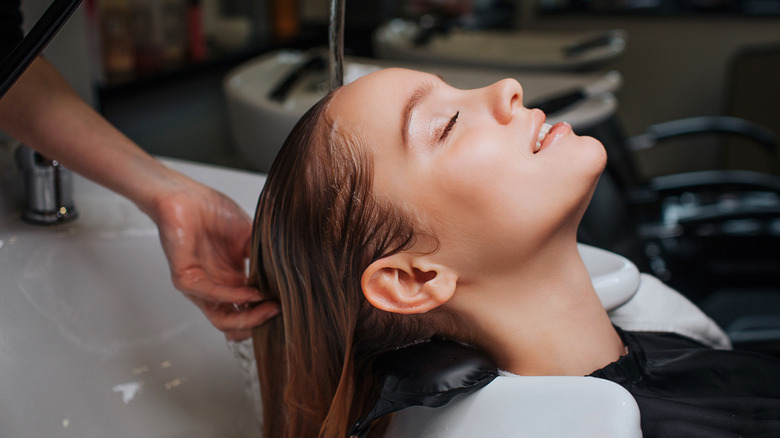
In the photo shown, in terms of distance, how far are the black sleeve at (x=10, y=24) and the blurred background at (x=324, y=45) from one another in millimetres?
355

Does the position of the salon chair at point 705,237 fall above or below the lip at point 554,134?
below

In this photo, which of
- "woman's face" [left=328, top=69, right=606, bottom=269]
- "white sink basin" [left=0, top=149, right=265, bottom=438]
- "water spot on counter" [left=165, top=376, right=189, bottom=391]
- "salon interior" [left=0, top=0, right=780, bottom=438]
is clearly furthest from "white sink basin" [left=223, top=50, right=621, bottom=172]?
"woman's face" [left=328, top=69, right=606, bottom=269]

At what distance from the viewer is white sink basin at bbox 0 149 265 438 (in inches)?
31.1

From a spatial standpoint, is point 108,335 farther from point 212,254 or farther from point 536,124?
point 536,124

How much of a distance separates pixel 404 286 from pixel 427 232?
0.06m

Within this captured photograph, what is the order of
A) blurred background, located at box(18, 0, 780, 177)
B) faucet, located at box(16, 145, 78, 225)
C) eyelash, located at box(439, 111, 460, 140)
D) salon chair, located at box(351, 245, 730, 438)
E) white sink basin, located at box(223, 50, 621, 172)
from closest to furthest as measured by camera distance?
salon chair, located at box(351, 245, 730, 438) → eyelash, located at box(439, 111, 460, 140) → faucet, located at box(16, 145, 78, 225) → white sink basin, located at box(223, 50, 621, 172) → blurred background, located at box(18, 0, 780, 177)

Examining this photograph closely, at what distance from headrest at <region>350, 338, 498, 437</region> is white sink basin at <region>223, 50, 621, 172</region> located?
719 mm

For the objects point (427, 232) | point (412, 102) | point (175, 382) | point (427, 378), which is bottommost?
point (175, 382)

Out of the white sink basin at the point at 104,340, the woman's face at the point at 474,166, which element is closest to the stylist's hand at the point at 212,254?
the white sink basin at the point at 104,340

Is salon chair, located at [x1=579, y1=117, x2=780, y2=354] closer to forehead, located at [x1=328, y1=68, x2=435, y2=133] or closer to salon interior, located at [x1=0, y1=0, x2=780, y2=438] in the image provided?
salon interior, located at [x1=0, y1=0, x2=780, y2=438]

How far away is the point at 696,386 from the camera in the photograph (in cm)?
78

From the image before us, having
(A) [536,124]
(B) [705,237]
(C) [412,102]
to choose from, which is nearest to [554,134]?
(A) [536,124]

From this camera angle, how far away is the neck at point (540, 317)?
0.68 meters

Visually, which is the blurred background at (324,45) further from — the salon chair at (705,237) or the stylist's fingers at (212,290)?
the salon chair at (705,237)
